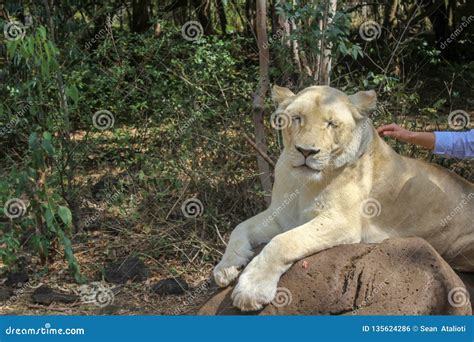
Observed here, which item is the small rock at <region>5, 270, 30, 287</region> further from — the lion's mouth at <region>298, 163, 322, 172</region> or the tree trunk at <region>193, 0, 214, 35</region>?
the tree trunk at <region>193, 0, 214, 35</region>

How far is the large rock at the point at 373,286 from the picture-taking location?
4566mm

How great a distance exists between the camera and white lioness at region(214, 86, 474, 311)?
4.61 metres

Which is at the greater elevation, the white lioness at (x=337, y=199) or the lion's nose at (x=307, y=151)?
the lion's nose at (x=307, y=151)

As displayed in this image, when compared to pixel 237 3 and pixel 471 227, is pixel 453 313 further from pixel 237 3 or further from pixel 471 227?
pixel 237 3

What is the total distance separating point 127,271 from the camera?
24.6ft

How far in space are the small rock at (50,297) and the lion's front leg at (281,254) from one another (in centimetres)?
289

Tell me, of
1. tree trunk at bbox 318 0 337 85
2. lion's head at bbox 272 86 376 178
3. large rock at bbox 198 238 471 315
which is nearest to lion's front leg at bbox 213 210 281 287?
large rock at bbox 198 238 471 315

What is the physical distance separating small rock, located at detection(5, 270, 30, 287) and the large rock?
3.30 metres

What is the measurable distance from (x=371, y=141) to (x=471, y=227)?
977mm

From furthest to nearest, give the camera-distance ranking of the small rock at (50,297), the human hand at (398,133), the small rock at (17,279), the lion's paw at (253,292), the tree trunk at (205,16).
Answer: the tree trunk at (205,16) → the small rock at (17,279) → the small rock at (50,297) → the human hand at (398,133) → the lion's paw at (253,292)

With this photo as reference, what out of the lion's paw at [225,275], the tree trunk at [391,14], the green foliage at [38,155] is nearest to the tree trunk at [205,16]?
the tree trunk at [391,14]

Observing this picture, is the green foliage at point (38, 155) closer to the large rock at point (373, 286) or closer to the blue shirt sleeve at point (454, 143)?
the large rock at point (373, 286)

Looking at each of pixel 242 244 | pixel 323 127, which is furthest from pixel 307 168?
pixel 242 244

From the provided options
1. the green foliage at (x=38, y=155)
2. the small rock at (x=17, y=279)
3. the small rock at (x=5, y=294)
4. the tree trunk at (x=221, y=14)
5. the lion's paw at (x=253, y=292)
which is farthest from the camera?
the tree trunk at (x=221, y=14)
